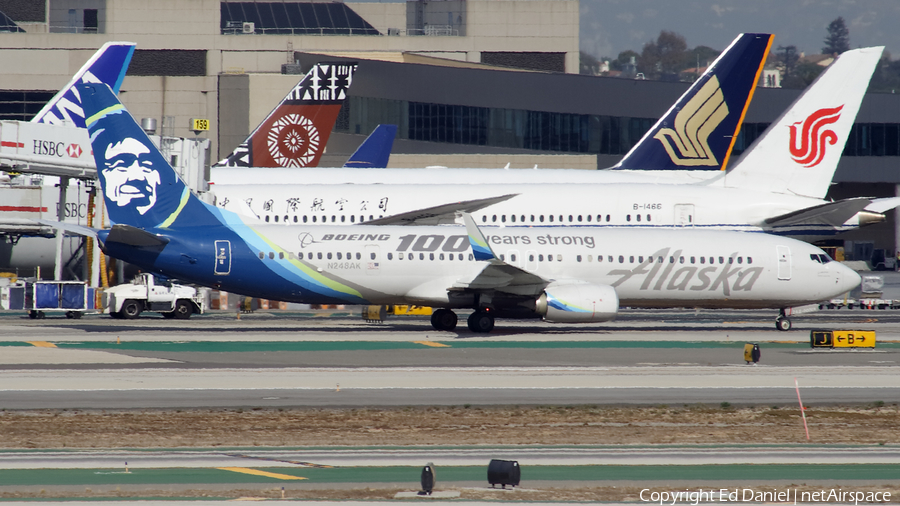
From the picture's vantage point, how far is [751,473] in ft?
49.2

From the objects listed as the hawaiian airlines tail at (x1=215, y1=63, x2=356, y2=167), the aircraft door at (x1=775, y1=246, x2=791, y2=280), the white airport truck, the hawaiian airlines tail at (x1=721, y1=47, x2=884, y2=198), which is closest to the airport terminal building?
the hawaiian airlines tail at (x1=215, y1=63, x2=356, y2=167)

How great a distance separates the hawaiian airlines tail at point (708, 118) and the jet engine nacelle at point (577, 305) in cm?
1593

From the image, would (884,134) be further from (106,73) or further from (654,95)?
(106,73)

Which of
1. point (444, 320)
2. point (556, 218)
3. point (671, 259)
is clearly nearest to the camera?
point (671, 259)

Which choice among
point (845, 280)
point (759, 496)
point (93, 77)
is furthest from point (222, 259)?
point (759, 496)

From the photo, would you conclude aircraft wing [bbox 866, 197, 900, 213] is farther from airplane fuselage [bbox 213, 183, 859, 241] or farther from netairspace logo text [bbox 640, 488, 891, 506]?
netairspace logo text [bbox 640, 488, 891, 506]

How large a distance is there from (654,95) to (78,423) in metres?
66.3

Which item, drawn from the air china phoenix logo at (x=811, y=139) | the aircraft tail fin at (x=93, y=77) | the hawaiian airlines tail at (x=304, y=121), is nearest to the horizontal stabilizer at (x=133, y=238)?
the aircraft tail fin at (x=93, y=77)

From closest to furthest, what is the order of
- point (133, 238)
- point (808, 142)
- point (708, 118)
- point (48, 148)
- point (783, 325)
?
point (133, 238) < point (783, 325) < point (48, 148) < point (808, 142) < point (708, 118)

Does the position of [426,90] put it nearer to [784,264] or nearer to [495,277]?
[784,264]

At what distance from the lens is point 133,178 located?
34500mm

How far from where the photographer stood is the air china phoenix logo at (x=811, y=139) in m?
45.2

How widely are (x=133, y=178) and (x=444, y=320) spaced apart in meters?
11.6

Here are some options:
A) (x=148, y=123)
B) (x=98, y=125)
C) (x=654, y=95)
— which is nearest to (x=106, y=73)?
(x=148, y=123)
